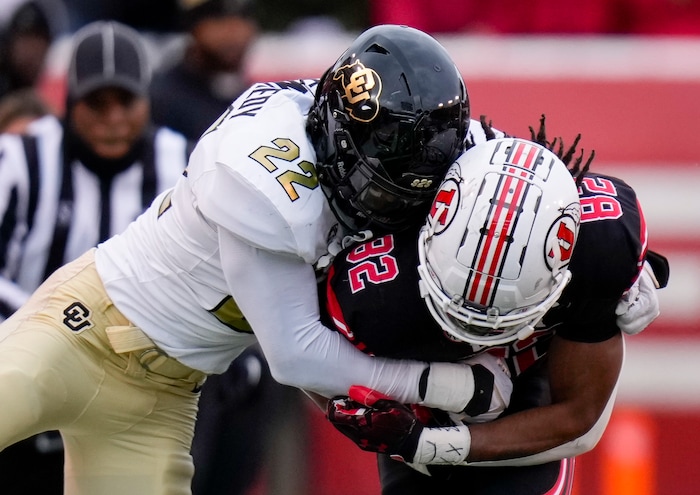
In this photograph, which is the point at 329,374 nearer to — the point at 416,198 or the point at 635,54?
the point at 416,198

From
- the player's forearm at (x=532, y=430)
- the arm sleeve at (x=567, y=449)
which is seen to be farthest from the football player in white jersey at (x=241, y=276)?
the arm sleeve at (x=567, y=449)

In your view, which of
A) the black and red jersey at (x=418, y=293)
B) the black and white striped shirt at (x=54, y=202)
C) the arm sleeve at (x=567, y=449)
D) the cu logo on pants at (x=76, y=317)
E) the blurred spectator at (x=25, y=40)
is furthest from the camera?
the blurred spectator at (x=25, y=40)

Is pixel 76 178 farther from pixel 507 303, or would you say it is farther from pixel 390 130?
pixel 507 303

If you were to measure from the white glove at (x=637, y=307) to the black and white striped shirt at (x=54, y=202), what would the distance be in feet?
5.63

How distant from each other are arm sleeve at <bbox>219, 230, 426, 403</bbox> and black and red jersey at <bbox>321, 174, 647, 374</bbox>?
0.04m

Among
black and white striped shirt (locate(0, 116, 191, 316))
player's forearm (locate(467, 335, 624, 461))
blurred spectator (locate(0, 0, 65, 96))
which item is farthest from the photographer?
Result: blurred spectator (locate(0, 0, 65, 96))

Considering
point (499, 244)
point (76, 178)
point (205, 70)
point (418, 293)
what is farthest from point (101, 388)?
point (205, 70)

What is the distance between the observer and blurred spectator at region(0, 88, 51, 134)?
4.71m

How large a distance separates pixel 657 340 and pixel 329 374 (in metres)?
2.30

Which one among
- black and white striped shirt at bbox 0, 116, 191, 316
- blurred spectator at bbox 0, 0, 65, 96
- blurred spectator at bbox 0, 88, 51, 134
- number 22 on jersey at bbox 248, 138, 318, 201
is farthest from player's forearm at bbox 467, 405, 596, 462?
blurred spectator at bbox 0, 0, 65, 96

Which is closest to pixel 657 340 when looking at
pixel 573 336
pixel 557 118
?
pixel 557 118

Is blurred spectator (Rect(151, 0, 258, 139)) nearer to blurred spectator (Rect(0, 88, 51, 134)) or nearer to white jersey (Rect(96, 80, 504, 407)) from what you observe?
blurred spectator (Rect(0, 88, 51, 134))

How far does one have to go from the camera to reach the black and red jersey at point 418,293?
2850 mm

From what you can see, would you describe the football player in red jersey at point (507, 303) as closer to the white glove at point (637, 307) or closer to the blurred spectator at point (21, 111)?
the white glove at point (637, 307)
